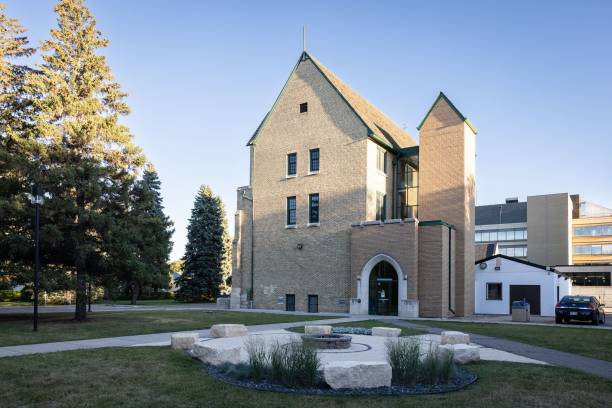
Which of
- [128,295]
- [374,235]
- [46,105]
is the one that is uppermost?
[46,105]

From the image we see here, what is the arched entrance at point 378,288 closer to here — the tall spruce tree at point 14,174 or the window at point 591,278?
the tall spruce tree at point 14,174

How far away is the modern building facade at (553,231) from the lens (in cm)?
7738

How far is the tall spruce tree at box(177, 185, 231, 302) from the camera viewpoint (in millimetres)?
51875

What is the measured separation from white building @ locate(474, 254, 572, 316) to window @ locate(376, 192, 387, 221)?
8995mm

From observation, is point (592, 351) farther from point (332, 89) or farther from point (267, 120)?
point (267, 120)

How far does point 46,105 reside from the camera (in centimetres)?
2323

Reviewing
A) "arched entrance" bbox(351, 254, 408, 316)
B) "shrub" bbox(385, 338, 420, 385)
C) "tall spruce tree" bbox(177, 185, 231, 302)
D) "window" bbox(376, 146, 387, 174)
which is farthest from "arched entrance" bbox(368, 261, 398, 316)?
"tall spruce tree" bbox(177, 185, 231, 302)

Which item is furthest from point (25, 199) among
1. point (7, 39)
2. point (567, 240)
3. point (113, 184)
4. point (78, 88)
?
point (567, 240)

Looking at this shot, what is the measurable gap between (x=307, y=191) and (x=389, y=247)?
7.89 metres

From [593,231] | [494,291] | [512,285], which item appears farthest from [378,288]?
[593,231]

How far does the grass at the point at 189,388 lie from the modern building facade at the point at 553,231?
2731 inches

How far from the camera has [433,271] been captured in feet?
98.4

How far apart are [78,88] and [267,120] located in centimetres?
1624

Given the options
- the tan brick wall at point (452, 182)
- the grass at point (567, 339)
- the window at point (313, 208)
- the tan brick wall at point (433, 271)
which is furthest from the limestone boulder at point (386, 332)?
the window at point (313, 208)
